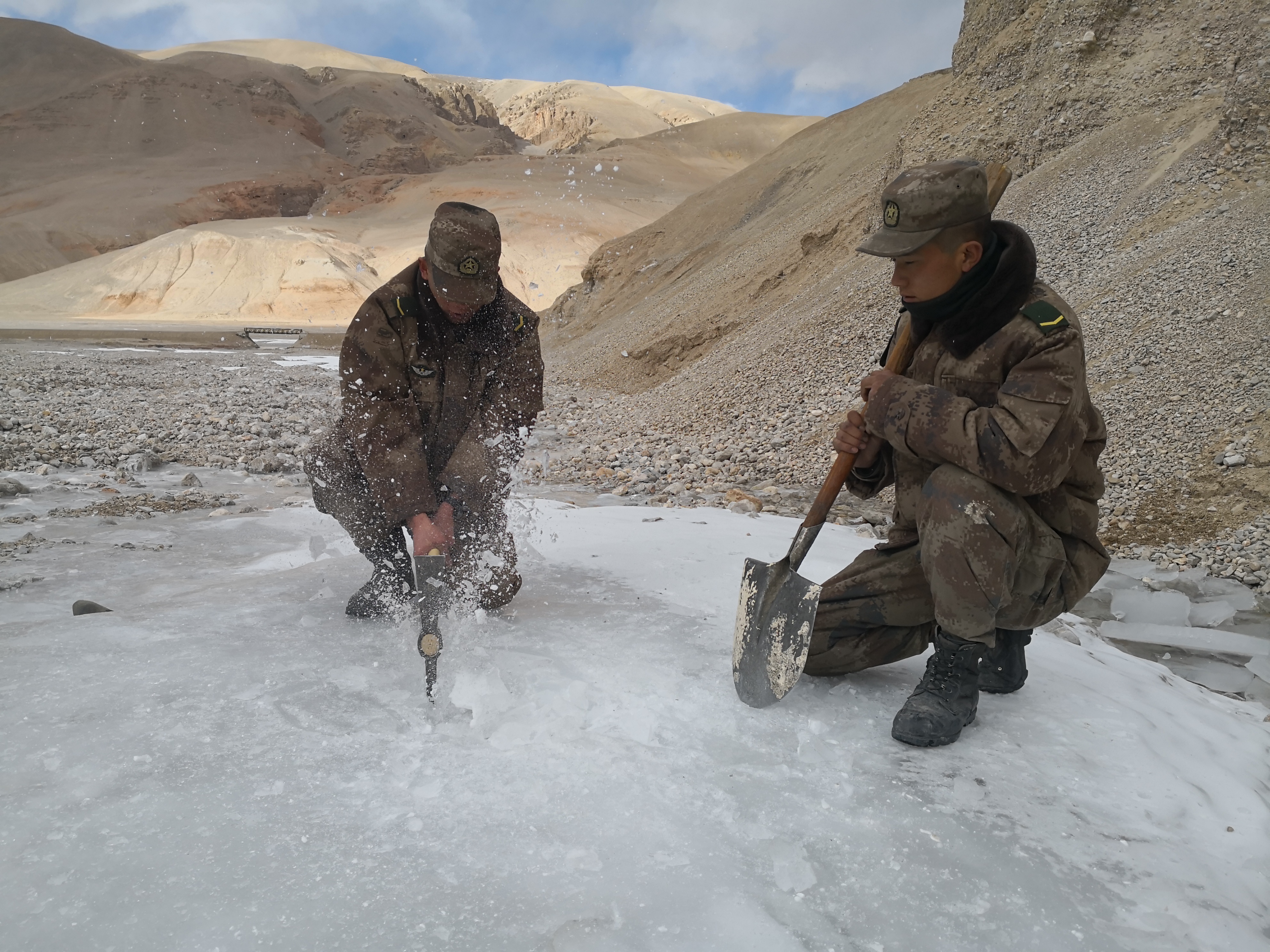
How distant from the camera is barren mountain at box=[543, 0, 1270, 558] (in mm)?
4945

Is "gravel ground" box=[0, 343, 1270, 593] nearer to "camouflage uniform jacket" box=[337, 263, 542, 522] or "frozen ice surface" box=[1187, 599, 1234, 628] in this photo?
"frozen ice surface" box=[1187, 599, 1234, 628]

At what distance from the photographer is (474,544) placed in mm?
2678

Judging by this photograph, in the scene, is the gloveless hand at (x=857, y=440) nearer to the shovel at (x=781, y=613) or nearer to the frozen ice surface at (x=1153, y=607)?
the shovel at (x=781, y=613)

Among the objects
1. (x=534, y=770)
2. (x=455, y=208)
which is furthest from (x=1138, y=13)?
(x=534, y=770)

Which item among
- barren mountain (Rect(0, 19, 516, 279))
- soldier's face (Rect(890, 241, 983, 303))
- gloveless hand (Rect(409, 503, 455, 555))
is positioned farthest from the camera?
barren mountain (Rect(0, 19, 516, 279))

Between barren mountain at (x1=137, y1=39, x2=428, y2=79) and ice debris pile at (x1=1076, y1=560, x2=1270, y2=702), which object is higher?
barren mountain at (x1=137, y1=39, x2=428, y2=79)

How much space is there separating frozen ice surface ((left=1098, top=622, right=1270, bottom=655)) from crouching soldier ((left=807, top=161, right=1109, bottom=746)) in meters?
1.57

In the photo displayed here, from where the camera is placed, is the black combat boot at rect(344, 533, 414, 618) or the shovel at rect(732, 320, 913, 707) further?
the black combat boot at rect(344, 533, 414, 618)

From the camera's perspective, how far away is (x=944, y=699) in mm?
1908

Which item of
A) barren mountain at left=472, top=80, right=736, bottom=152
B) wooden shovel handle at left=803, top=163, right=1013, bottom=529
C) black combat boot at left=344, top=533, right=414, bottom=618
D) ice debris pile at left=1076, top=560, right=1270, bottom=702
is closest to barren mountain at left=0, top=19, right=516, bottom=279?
barren mountain at left=472, top=80, right=736, bottom=152

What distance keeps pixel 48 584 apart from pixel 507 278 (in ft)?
124

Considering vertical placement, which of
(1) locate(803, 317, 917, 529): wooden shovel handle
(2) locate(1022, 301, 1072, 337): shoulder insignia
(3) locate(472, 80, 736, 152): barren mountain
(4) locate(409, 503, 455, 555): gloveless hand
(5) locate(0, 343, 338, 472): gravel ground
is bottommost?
(5) locate(0, 343, 338, 472): gravel ground

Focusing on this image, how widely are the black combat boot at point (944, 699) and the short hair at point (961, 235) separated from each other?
876mm

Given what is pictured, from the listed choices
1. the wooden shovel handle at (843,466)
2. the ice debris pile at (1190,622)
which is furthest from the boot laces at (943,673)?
the ice debris pile at (1190,622)
